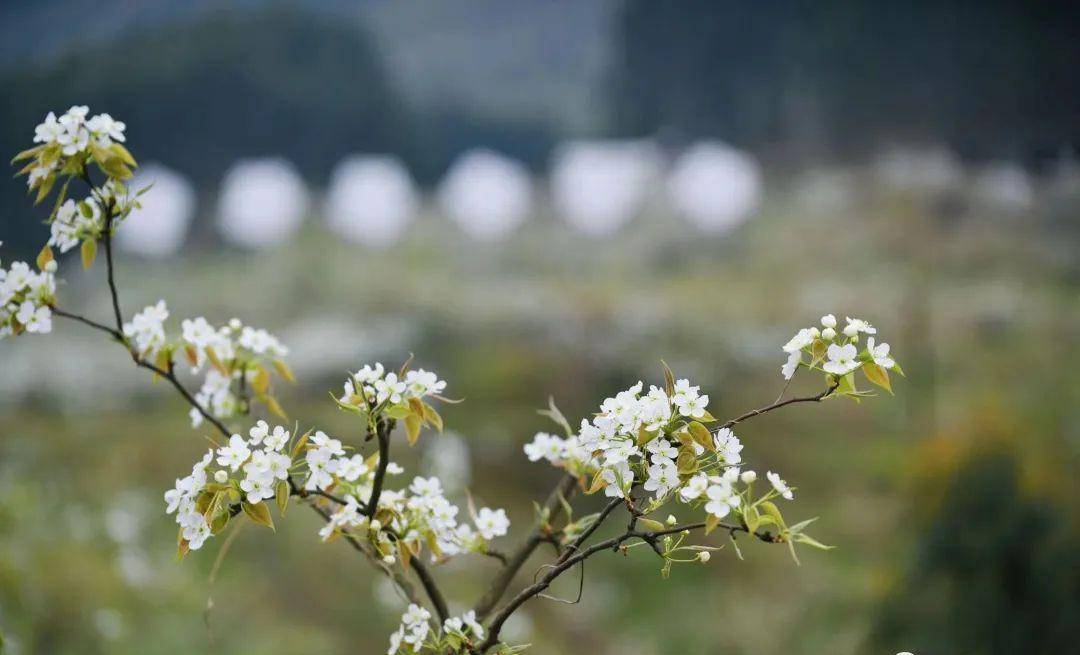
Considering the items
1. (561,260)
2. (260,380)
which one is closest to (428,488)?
(260,380)

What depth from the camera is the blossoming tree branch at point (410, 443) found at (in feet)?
1.84

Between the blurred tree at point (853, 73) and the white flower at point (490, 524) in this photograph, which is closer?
the white flower at point (490, 524)

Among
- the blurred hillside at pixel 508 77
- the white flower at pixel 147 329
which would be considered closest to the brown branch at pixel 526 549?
the white flower at pixel 147 329

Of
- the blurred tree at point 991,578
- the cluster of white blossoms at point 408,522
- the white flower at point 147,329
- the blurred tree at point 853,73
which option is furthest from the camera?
the blurred tree at point 853,73

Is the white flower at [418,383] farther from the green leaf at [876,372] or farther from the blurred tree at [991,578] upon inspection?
the blurred tree at [991,578]

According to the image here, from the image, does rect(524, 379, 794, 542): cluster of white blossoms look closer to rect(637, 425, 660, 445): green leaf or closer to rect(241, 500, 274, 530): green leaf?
A: rect(637, 425, 660, 445): green leaf

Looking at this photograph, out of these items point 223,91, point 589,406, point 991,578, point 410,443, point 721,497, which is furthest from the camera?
point 223,91

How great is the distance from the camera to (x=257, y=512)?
598 millimetres

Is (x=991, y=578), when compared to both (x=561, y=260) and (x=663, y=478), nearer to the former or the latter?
(x=561, y=260)

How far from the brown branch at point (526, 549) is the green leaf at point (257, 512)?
216 millimetres

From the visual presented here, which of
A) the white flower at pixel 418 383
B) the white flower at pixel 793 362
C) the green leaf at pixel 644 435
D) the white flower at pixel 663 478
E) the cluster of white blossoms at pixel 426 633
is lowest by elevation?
the cluster of white blossoms at pixel 426 633

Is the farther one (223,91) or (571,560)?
(223,91)

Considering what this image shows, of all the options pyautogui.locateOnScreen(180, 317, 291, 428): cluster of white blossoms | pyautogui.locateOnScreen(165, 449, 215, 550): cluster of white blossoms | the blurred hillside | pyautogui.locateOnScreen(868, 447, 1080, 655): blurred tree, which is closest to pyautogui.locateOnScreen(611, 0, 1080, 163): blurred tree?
the blurred hillside

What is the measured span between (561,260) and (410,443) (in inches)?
74.6
